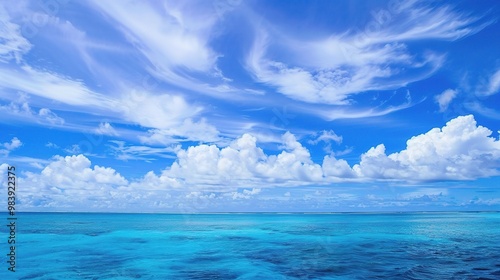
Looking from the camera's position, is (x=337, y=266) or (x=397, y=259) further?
(x=397, y=259)

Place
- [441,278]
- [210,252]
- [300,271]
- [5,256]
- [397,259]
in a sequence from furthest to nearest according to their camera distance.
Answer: [210,252]
[5,256]
[397,259]
[300,271]
[441,278]

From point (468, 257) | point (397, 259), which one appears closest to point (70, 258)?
point (397, 259)

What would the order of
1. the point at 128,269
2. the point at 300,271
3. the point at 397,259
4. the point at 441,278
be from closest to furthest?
1. the point at 441,278
2. the point at 300,271
3. the point at 128,269
4. the point at 397,259

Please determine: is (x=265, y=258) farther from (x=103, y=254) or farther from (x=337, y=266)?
(x=103, y=254)

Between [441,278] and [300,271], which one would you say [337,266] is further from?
[441,278]

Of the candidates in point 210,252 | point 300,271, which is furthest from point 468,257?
point 210,252

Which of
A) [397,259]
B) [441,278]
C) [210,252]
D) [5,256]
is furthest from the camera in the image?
[210,252]

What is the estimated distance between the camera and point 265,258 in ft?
103

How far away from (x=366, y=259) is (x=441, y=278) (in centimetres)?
816

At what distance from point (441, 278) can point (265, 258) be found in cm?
1461

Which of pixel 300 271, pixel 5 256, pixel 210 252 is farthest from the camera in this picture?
pixel 210 252

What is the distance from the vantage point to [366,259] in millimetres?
30422

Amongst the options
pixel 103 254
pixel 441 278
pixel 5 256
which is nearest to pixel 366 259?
pixel 441 278

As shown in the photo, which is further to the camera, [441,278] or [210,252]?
[210,252]
